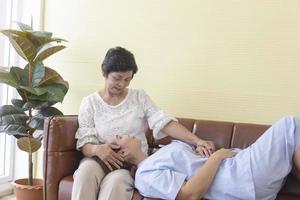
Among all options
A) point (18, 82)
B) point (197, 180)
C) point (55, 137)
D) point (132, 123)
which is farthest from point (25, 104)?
point (197, 180)

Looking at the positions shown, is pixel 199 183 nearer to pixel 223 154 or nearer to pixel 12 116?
pixel 223 154

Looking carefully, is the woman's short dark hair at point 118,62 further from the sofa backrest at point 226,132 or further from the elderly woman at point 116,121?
the sofa backrest at point 226,132

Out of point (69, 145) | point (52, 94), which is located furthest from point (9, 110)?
point (69, 145)

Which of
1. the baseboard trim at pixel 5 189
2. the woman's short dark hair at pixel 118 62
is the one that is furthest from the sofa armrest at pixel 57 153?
the baseboard trim at pixel 5 189

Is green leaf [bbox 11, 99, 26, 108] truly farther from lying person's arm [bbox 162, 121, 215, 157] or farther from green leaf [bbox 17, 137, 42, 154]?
lying person's arm [bbox 162, 121, 215, 157]

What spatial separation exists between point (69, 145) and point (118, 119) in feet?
0.93

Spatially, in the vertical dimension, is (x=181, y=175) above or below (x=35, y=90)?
below

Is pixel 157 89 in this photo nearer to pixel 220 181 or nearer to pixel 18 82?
pixel 18 82

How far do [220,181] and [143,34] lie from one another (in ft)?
4.28

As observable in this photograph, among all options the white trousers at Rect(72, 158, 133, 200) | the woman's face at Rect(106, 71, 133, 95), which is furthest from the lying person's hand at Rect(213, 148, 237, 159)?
the woman's face at Rect(106, 71, 133, 95)

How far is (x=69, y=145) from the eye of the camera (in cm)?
207

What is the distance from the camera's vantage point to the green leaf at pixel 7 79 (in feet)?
8.03

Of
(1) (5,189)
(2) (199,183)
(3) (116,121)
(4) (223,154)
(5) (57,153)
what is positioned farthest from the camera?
(1) (5,189)

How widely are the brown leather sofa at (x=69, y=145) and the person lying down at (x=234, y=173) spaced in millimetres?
225
